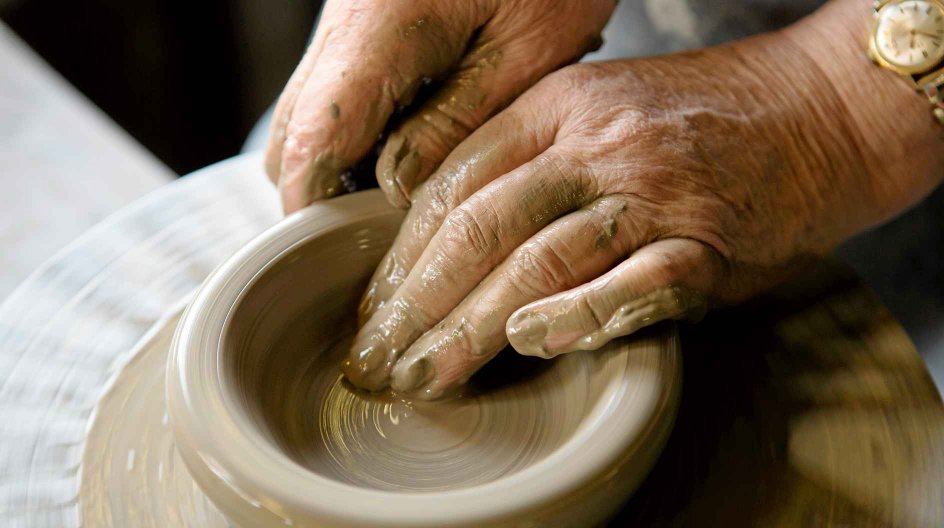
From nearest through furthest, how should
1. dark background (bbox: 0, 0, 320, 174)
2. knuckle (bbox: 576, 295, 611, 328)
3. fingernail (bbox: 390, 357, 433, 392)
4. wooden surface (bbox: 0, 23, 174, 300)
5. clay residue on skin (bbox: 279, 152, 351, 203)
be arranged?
knuckle (bbox: 576, 295, 611, 328), fingernail (bbox: 390, 357, 433, 392), clay residue on skin (bbox: 279, 152, 351, 203), wooden surface (bbox: 0, 23, 174, 300), dark background (bbox: 0, 0, 320, 174)

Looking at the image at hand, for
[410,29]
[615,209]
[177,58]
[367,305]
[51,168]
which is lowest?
[177,58]

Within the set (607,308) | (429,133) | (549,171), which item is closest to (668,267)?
(607,308)

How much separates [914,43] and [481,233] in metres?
0.74

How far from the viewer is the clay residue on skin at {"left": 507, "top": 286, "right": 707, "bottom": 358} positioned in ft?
3.43

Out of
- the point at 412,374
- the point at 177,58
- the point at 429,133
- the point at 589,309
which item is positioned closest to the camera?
the point at 589,309

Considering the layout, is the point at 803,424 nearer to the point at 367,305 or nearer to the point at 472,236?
the point at 472,236

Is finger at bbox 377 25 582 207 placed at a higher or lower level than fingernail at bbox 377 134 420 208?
higher

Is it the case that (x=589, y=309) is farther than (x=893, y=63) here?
No

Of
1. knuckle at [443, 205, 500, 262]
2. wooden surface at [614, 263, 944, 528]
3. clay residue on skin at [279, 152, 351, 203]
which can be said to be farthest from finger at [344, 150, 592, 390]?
wooden surface at [614, 263, 944, 528]

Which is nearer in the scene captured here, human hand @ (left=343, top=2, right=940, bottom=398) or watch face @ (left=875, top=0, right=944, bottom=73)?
human hand @ (left=343, top=2, right=940, bottom=398)

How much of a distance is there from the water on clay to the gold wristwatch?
69 centimetres

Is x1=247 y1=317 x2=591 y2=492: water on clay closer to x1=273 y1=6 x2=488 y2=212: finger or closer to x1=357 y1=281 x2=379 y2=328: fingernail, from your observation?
x1=357 y1=281 x2=379 y2=328: fingernail

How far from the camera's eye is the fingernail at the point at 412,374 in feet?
3.80

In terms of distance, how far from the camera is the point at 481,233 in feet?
3.67
